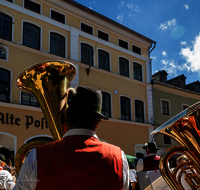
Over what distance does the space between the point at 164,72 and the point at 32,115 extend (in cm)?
1276

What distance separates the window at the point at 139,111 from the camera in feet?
47.6

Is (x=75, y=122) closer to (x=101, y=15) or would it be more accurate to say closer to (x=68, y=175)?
(x=68, y=175)

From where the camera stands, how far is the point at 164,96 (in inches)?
656

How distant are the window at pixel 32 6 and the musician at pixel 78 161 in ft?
36.7

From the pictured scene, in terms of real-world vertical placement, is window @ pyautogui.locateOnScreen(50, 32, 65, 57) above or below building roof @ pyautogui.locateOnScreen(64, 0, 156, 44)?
below

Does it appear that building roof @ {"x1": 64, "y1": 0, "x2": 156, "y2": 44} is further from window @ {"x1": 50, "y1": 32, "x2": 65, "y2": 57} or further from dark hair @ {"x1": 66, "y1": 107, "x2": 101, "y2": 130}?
dark hair @ {"x1": 66, "y1": 107, "x2": 101, "y2": 130}

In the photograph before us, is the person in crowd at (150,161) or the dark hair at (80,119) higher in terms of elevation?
the dark hair at (80,119)

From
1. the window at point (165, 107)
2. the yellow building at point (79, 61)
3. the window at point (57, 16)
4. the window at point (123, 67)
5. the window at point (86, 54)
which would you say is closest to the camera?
the yellow building at point (79, 61)

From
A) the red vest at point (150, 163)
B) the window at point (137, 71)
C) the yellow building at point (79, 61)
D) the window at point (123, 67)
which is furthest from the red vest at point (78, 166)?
the window at point (137, 71)

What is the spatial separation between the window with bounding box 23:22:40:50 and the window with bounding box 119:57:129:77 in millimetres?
5400

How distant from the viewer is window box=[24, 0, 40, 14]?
1127 cm

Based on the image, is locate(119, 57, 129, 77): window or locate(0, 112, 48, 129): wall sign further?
locate(119, 57, 129, 77): window

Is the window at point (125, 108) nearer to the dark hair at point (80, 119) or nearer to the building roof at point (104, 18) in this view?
the building roof at point (104, 18)

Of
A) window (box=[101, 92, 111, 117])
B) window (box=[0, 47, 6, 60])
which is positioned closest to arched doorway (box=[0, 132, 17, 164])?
window (box=[0, 47, 6, 60])
